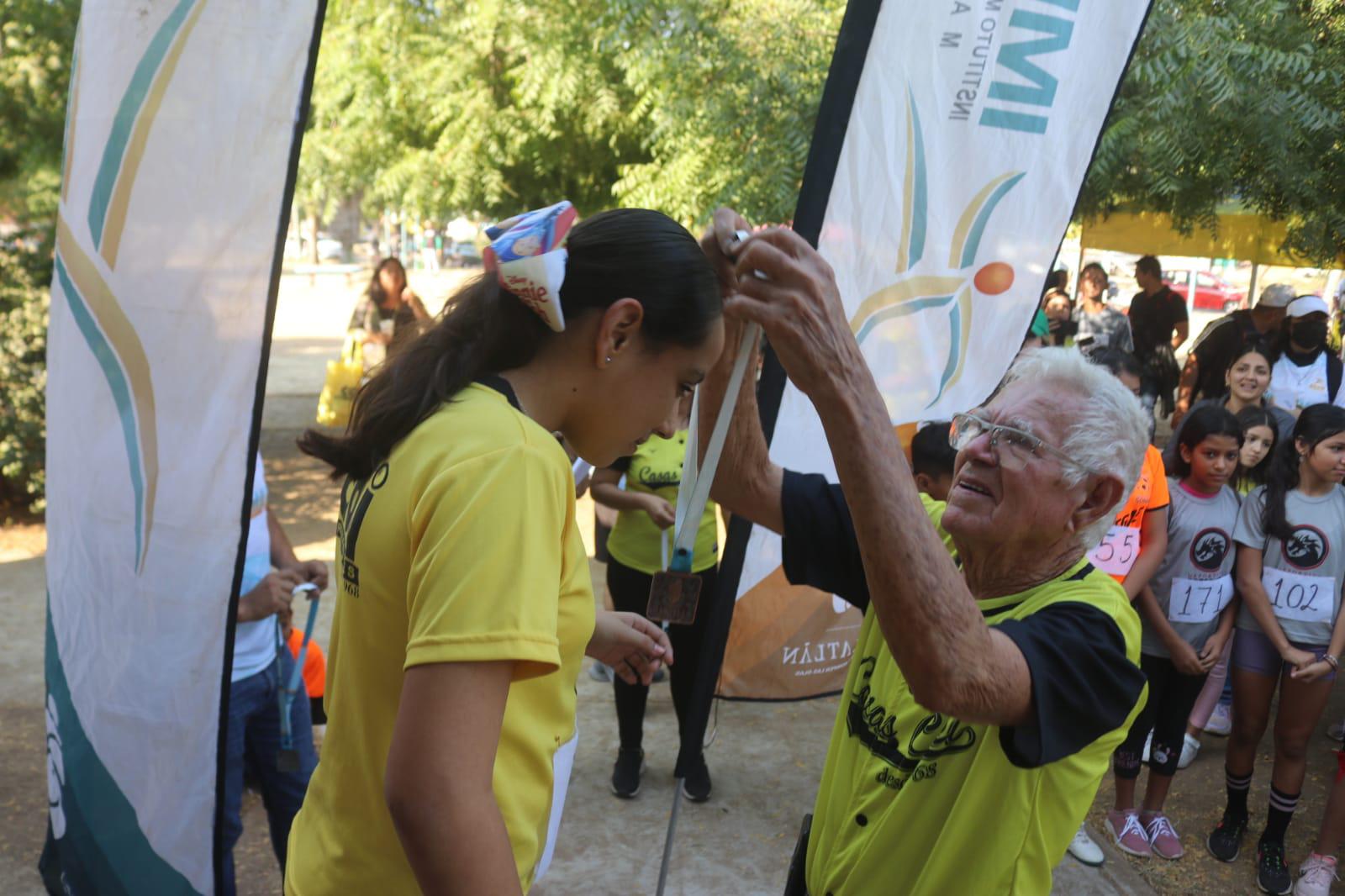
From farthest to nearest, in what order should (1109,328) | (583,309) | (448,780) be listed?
(1109,328) → (583,309) → (448,780)

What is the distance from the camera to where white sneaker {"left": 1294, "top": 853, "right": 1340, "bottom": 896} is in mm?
3861

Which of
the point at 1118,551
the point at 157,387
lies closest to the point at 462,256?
the point at 1118,551

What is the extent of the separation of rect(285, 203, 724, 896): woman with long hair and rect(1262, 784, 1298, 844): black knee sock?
340 centimetres

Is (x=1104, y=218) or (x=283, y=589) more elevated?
(x=1104, y=218)

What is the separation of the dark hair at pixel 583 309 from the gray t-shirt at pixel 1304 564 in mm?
3419

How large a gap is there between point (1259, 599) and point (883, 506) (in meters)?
3.37

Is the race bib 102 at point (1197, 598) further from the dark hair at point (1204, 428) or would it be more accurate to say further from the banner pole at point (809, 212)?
the banner pole at point (809, 212)

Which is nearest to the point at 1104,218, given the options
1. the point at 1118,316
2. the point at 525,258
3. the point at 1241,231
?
the point at 1118,316

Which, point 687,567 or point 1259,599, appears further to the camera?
point 1259,599

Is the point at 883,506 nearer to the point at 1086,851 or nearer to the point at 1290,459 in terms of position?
the point at 1086,851

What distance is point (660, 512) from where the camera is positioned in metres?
4.25

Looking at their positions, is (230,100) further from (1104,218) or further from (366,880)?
(1104,218)

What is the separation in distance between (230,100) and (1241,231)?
1079 centimetres

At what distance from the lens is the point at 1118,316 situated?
404 inches
